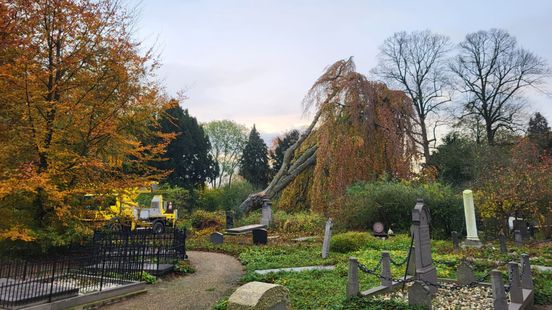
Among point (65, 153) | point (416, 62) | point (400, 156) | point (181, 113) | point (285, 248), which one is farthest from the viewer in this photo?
point (181, 113)

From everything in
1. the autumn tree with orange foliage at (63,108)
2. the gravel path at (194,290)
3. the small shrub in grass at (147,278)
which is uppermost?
the autumn tree with orange foliage at (63,108)

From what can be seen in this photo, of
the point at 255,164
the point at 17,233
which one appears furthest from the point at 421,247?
the point at 255,164

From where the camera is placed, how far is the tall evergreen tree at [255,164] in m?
49.7

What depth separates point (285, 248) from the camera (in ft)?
48.7

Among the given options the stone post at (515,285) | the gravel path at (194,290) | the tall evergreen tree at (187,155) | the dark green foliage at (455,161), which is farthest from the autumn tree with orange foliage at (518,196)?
the tall evergreen tree at (187,155)

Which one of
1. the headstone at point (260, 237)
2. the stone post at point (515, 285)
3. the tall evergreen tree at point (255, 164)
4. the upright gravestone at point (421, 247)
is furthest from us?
the tall evergreen tree at point (255, 164)

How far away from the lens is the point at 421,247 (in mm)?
7867

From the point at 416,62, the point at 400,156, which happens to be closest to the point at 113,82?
the point at 400,156

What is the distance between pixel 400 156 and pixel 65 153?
18231 mm

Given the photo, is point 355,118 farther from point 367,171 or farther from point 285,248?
point 285,248

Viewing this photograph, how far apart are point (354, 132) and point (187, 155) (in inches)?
953

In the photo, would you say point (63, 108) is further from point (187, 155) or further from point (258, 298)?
point (187, 155)

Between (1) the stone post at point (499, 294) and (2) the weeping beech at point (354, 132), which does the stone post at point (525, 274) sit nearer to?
(1) the stone post at point (499, 294)

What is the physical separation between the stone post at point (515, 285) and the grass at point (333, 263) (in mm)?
1238
